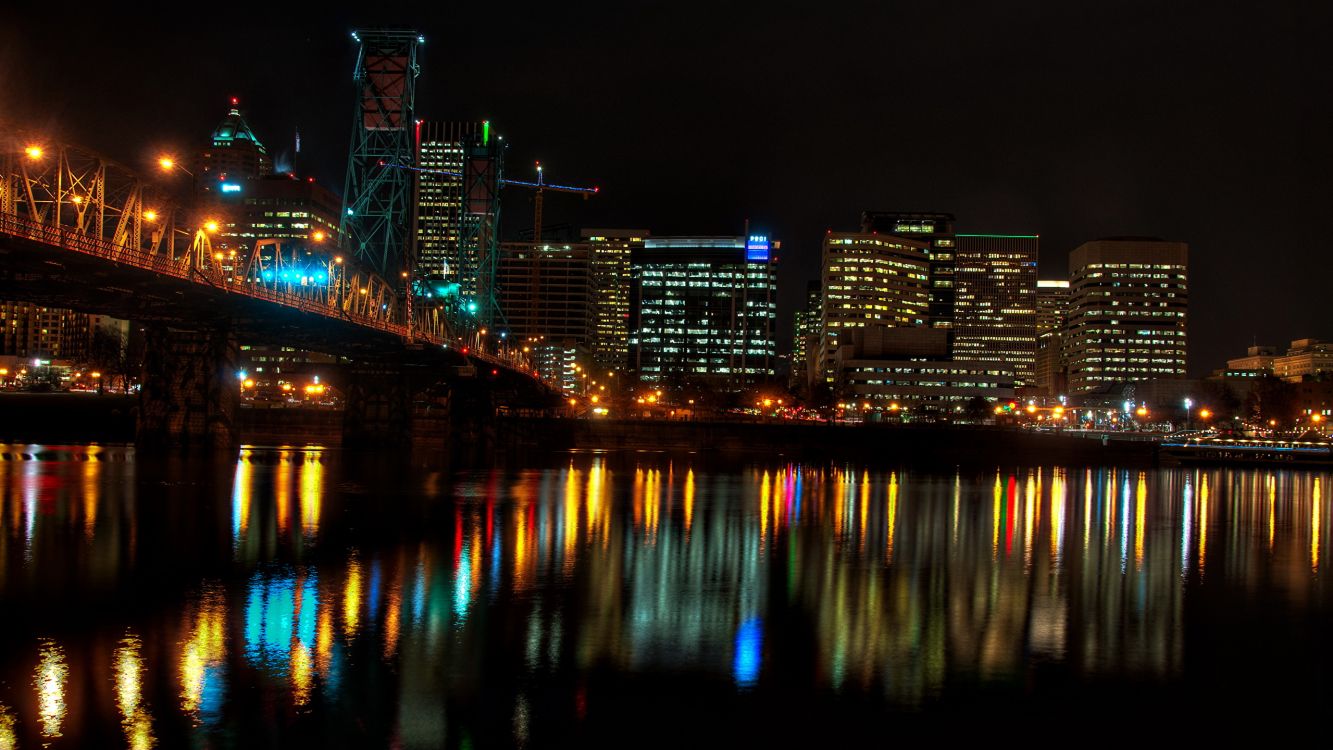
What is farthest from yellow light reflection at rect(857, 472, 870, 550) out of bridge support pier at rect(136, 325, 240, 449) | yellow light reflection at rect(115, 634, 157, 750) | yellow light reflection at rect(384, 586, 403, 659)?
bridge support pier at rect(136, 325, 240, 449)

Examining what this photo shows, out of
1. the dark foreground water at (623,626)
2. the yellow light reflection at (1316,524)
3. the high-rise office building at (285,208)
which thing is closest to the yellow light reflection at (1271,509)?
the dark foreground water at (623,626)

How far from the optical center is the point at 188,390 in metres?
67.8

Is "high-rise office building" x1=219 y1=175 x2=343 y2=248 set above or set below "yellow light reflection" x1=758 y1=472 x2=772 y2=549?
above

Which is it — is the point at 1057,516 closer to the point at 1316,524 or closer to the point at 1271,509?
the point at 1316,524

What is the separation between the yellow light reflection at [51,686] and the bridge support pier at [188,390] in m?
55.1

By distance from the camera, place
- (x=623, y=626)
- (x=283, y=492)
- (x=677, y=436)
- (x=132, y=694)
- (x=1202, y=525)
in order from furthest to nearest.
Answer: (x=677, y=436), (x=283, y=492), (x=1202, y=525), (x=623, y=626), (x=132, y=694)

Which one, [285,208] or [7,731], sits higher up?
[285,208]

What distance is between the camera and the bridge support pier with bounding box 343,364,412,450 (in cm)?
9156

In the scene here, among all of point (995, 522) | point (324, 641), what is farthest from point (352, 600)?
point (995, 522)

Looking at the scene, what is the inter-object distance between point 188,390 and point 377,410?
26.5m

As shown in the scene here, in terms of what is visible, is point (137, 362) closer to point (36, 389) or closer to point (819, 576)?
point (36, 389)

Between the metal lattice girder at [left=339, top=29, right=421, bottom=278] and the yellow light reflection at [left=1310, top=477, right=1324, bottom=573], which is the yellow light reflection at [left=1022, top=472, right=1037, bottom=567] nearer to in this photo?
the yellow light reflection at [left=1310, top=477, right=1324, bottom=573]

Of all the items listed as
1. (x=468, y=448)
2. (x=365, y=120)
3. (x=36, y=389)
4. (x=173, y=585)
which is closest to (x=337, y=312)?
(x=468, y=448)

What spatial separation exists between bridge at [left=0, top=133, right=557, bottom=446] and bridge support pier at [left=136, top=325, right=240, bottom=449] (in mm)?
72
